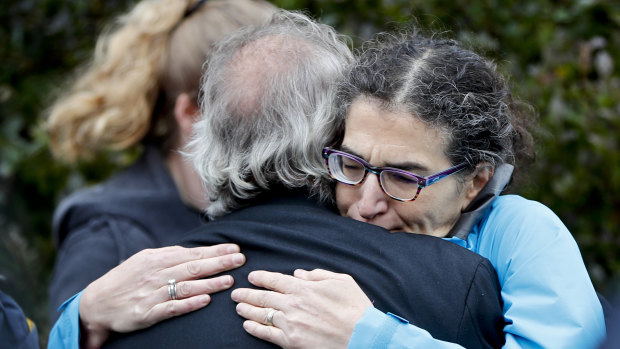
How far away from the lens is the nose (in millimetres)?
1668

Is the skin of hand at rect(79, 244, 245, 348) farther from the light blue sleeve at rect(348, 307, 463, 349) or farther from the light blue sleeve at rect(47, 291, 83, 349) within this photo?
the light blue sleeve at rect(348, 307, 463, 349)

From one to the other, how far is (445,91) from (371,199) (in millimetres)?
320

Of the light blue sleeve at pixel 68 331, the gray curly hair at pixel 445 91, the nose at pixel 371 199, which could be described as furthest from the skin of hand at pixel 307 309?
the light blue sleeve at pixel 68 331

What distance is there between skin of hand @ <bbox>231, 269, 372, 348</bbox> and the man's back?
0.03 m

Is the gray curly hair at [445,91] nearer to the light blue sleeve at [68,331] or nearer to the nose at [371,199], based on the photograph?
the nose at [371,199]

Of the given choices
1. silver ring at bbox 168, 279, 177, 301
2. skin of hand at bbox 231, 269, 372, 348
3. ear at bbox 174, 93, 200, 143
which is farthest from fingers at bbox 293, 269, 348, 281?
ear at bbox 174, 93, 200, 143

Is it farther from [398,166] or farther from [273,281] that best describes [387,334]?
[398,166]

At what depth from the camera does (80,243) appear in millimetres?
2420

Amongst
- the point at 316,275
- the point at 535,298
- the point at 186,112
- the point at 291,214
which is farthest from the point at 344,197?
the point at 186,112

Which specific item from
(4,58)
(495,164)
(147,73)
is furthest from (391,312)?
(4,58)

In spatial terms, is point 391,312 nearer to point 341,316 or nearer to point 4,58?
point 341,316

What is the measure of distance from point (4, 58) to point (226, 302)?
292cm

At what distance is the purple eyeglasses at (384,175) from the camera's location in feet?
5.38

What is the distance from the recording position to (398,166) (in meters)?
1.63
